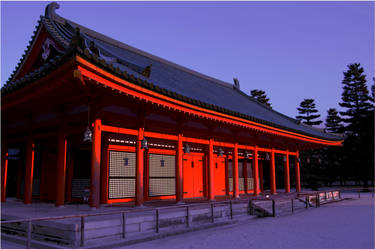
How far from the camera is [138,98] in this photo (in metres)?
8.83

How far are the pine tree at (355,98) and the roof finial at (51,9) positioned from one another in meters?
38.2

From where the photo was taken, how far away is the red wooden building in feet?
26.8

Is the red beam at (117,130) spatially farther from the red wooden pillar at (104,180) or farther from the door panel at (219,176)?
the door panel at (219,176)

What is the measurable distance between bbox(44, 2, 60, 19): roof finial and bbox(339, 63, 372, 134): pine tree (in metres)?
38.2

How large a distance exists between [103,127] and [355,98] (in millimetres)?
42255

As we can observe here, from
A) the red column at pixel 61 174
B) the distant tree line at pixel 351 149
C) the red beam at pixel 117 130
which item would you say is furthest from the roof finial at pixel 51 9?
the distant tree line at pixel 351 149

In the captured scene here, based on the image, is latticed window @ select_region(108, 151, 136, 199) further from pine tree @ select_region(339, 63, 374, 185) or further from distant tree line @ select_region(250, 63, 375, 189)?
pine tree @ select_region(339, 63, 374, 185)

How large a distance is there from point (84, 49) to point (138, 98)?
2.39 m

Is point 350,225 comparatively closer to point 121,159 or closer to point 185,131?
point 185,131

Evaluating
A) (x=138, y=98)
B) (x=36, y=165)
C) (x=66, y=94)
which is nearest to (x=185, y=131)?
(x=138, y=98)

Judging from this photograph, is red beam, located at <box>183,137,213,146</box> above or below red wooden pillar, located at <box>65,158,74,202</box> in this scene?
above

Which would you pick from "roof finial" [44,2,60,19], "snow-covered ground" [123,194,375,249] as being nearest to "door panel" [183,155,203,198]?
"snow-covered ground" [123,194,375,249]

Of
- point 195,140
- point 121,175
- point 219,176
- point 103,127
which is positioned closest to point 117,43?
point 195,140

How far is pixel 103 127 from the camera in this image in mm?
9039
